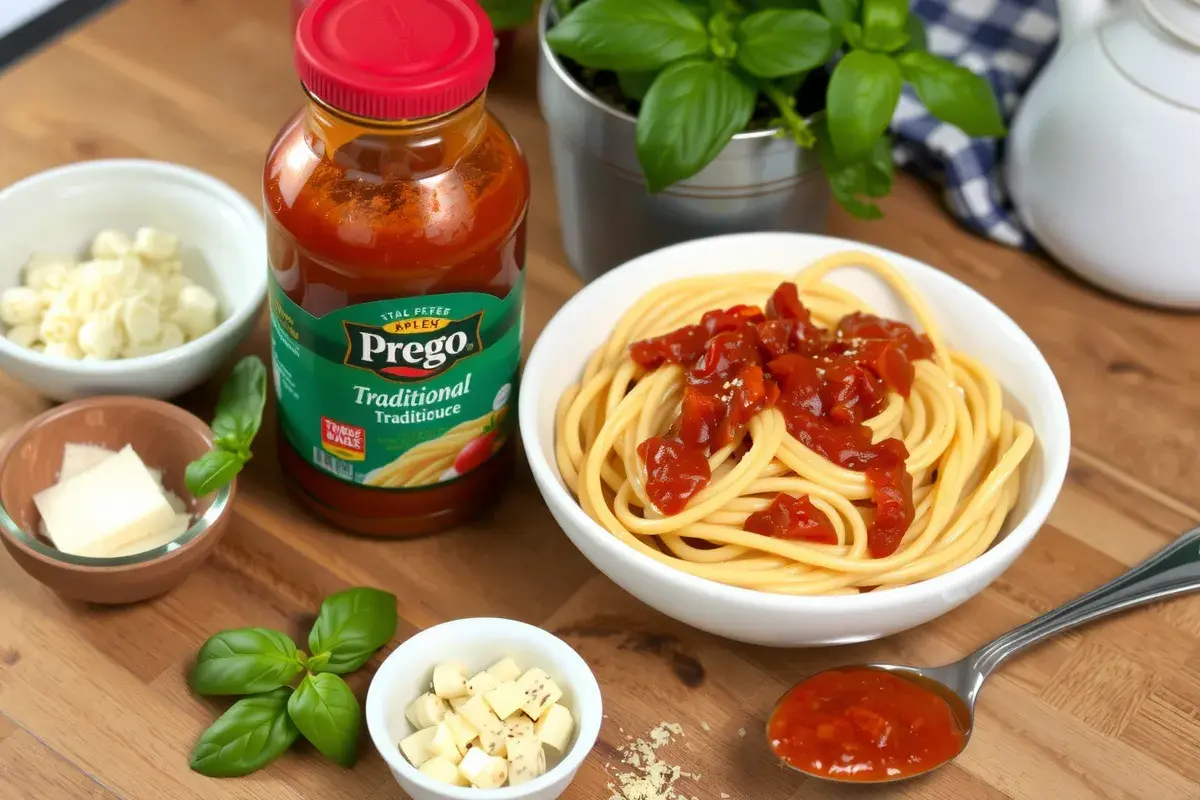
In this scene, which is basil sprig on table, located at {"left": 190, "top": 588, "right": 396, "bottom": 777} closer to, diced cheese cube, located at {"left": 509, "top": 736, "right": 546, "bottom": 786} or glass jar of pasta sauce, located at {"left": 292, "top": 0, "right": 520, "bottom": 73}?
diced cheese cube, located at {"left": 509, "top": 736, "right": 546, "bottom": 786}

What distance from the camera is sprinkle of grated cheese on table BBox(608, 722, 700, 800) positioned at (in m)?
1.37

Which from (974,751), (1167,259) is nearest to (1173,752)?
(974,751)

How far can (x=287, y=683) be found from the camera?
4.66 feet

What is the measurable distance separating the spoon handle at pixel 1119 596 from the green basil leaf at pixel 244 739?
27.6 inches

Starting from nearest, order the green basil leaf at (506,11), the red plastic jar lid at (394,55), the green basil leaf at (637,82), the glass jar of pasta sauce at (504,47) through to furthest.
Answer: the red plastic jar lid at (394,55) → the green basil leaf at (637,82) → the green basil leaf at (506,11) → the glass jar of pasta sauce at (504,47)

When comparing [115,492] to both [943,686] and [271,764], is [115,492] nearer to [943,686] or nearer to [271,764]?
[271,764]

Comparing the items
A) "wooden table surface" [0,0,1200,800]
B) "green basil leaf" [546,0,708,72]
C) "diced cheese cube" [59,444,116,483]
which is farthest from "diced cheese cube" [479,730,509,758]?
"green basil leaf" [546,0,708,72]

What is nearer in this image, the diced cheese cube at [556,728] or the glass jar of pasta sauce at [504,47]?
the diced cheese cube at [556,728]

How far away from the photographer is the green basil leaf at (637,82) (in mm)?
1690

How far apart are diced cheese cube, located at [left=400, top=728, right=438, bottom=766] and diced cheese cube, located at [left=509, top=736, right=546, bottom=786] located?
8 cm

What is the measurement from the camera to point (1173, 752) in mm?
1452

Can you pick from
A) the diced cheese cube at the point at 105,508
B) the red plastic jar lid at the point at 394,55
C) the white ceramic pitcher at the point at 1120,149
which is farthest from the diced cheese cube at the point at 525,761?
the white ceramic pitcher at the point at 1120,149

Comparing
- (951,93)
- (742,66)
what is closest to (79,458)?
(742,66)

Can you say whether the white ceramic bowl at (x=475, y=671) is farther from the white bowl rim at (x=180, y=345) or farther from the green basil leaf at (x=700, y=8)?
the green basil leaf at (x=700, y=8)
